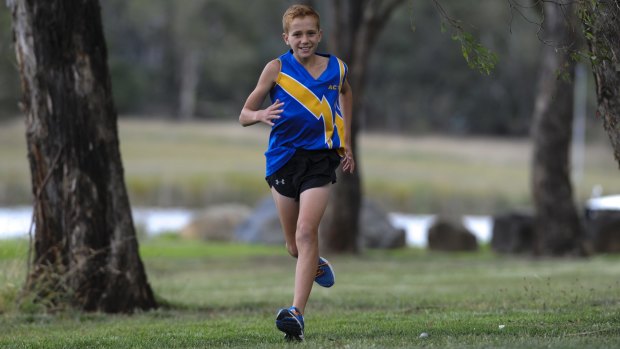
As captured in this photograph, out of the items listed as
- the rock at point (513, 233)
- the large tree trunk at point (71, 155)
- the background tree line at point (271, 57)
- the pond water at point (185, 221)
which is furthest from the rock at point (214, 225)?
the background tree line at point (271, 57)

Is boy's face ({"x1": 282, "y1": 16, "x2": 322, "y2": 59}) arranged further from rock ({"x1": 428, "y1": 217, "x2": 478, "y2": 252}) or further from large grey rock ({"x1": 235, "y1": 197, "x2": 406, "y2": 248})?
rock ({"x1": 428, "y1": 217, "x2": 478, "y2": 252})

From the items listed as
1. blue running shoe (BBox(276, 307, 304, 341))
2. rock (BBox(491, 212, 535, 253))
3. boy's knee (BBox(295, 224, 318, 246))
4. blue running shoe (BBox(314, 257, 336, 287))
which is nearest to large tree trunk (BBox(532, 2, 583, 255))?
rock (BBox(491, 212, 535, 253))

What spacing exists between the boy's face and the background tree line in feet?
176

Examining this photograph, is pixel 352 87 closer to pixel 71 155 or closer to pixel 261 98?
pixel 71 155

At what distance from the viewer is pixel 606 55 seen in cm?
775

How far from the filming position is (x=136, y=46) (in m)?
73.6

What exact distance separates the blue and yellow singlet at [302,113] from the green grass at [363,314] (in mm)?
1253

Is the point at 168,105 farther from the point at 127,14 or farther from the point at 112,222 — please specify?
the point at 112,222

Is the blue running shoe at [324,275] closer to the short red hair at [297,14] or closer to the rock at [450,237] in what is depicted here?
the short red hair at [297,14]

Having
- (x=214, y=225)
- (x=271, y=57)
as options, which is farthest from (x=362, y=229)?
(x=271, y=57)

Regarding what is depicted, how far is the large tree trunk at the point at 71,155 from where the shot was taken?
10.6m

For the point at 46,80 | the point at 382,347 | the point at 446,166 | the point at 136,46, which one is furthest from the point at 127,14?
the point at 382,347

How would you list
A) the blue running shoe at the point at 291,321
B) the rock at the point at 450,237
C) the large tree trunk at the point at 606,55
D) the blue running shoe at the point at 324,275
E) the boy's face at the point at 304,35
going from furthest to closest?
the rock at the point at 450,237, the blue running shoe at the point at 324,275, the boy's face at the point at 304,35, the large tree trunk at the point at 606,55, the blue running shoe at the point at 291,321

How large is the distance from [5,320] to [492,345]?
4882mm
